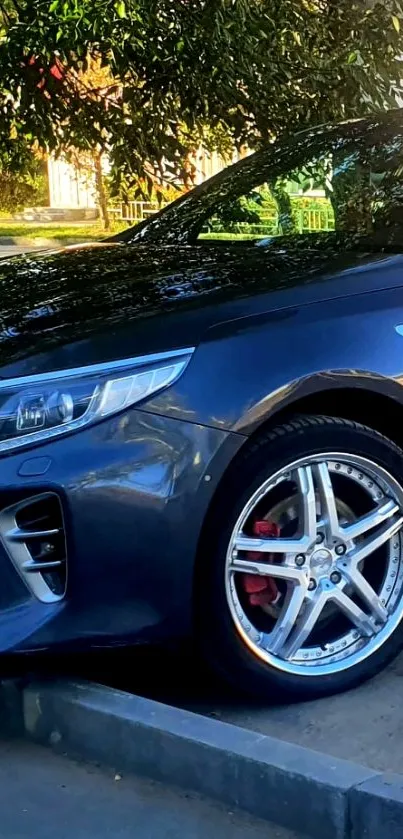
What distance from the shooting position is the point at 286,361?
2.64 m

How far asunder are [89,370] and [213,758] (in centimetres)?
100

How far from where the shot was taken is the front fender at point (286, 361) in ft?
8.29

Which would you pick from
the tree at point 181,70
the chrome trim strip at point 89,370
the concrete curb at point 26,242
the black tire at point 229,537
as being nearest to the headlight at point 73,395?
the chrome trim strip at point 89,370

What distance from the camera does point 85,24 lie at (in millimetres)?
5441

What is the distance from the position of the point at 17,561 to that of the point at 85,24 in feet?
13.0

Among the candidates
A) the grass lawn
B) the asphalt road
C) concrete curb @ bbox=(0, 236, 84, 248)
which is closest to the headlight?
the asphalt road

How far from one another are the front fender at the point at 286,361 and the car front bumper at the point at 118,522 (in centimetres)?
7

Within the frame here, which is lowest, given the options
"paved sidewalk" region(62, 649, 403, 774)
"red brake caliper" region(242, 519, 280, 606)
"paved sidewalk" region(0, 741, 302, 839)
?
"paved sidewalk" region(0, 741, 302, 839)

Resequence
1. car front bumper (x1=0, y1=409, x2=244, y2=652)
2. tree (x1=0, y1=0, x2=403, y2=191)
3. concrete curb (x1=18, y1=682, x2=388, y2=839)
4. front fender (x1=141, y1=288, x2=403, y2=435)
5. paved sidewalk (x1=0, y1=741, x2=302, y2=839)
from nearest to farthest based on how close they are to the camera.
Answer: concrete curb (x1=18, y1=682, x2=388, y2=839), paved sidewalk (x1=0, y1=741, x2=302, y2=839), car front bumper (x1=0, y1=409, x2=244, y2=652), front fender (x1=141, y1=288, x2=403, y2=435), tree (x1=0, y1=0, x2=403, y2=191)

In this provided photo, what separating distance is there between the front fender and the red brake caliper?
32 cm

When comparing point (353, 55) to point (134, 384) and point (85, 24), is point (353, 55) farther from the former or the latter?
point (134, 384)

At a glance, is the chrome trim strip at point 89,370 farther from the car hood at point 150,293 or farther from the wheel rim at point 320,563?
the wheel rim at point 320,563

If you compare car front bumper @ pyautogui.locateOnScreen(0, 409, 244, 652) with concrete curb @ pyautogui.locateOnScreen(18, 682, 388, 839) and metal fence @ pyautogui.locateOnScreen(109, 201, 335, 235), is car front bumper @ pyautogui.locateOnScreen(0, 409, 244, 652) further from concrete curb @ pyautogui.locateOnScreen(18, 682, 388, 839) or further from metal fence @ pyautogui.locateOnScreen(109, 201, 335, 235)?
metal fence @ pyautogui.locateOnScreen(109, 201, 335, 235)

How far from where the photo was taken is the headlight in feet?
7.93
